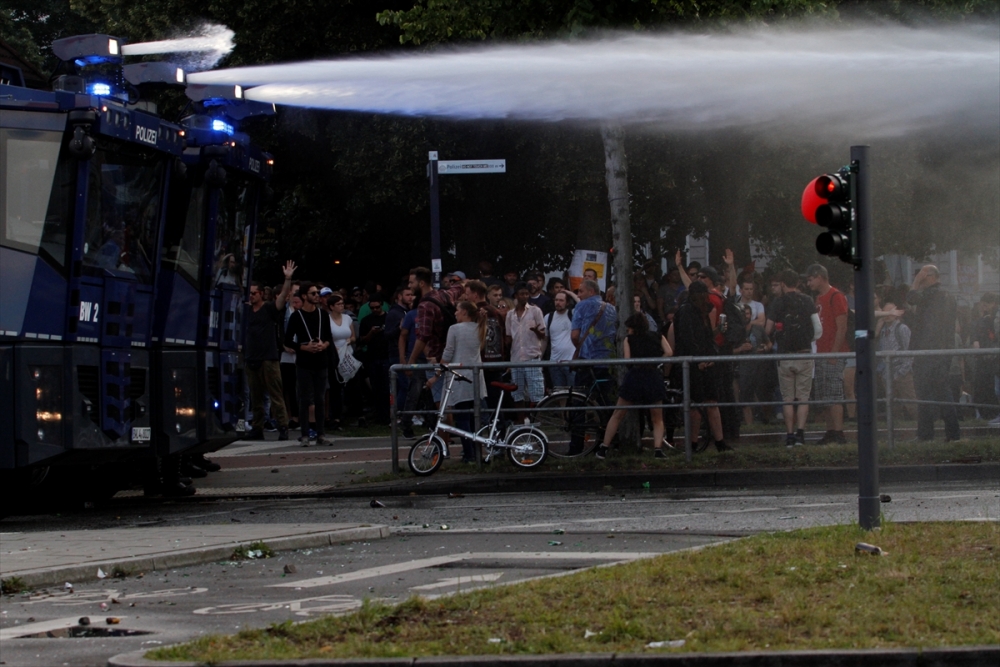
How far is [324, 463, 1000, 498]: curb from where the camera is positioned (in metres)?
13.8

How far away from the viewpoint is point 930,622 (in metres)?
5.93

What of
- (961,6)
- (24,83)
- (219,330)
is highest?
(961,6)

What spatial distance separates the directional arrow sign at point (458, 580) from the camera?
793cm

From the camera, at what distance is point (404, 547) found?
981 cm

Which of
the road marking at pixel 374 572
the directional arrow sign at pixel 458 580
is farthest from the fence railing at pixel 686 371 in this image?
the directional arrow sign at pixel 458 580

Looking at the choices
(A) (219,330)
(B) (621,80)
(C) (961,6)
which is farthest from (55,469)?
(C) (961,6)

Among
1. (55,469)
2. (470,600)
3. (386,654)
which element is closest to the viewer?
(386,654)

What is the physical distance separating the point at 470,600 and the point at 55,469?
7.70 meters

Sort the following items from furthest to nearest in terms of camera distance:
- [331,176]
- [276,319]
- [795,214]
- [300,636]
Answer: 1. [795,214]
2. [331,176]
3. [276,319]
4. [300,636]

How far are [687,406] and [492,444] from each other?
2.06 metres

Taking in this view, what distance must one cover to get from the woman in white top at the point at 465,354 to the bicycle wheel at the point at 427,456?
38 centimetres

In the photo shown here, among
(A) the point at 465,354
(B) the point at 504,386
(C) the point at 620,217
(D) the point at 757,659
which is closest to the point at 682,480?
(B) the point at 504,386

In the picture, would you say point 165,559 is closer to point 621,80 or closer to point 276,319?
point 621,80

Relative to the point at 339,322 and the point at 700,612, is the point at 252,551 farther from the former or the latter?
the point at 339,322
